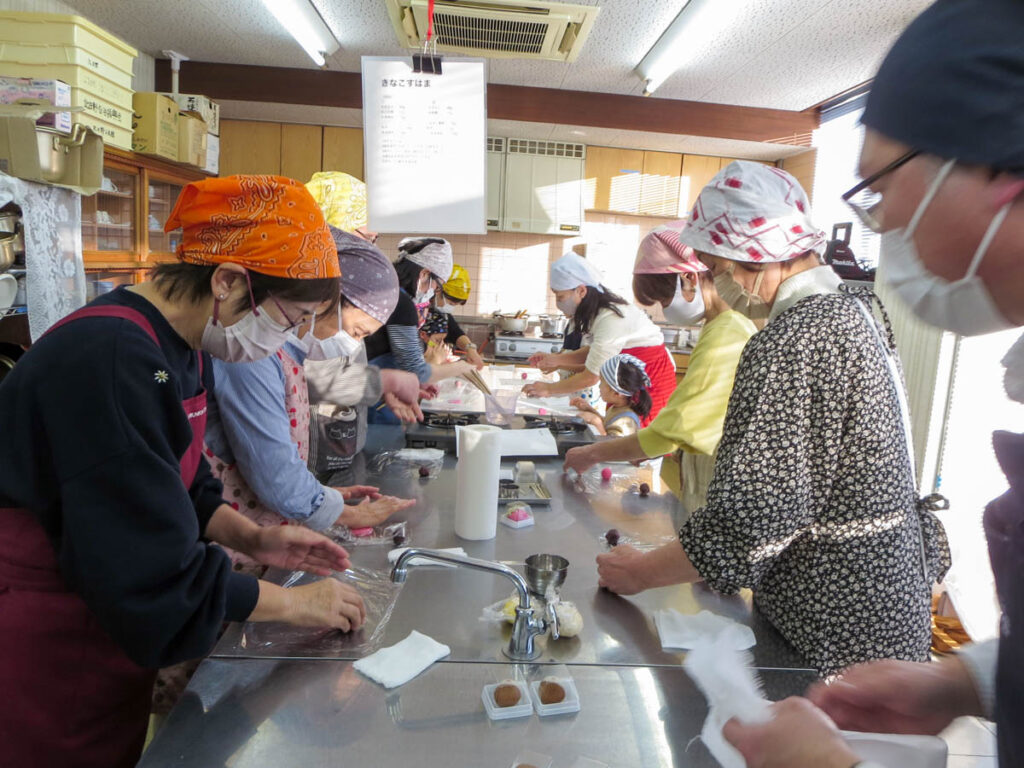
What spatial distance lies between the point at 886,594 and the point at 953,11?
966 mm

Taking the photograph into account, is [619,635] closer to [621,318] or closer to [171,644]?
[171,644]

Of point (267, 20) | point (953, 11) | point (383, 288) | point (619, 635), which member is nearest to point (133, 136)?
point (267, 20)

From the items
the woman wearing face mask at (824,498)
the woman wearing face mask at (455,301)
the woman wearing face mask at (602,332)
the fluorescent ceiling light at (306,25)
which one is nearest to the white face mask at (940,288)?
the woman wearing face mask at (824,498)

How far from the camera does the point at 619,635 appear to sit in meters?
1.39

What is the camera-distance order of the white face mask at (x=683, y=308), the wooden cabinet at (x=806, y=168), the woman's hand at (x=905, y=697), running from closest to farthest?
1. the woman's hand at (x=905, y=697)
2. the white face mask at (x=683, y=308)
3. the wooden cabinet at (x=806, y=168)

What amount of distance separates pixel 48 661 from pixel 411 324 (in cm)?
238

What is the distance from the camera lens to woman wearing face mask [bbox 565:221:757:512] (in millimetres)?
1906

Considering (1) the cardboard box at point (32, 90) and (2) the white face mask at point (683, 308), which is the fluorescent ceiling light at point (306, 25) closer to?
(1) the cardboard box at point (32, 90)

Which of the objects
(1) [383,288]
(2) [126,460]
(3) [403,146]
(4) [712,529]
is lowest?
(4) [712,529]

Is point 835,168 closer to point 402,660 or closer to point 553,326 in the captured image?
point 553,326

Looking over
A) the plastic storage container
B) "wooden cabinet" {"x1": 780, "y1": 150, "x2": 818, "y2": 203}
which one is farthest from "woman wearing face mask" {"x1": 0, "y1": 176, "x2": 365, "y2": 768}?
"wooden cabinet" {"x1": 780, "y1": 150, "x2": 818, "y2": 203}

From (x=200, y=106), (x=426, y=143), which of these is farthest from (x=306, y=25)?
(x=426, y=143)

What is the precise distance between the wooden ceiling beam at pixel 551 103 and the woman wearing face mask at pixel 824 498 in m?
4.68

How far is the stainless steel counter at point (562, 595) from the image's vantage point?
130 cm
